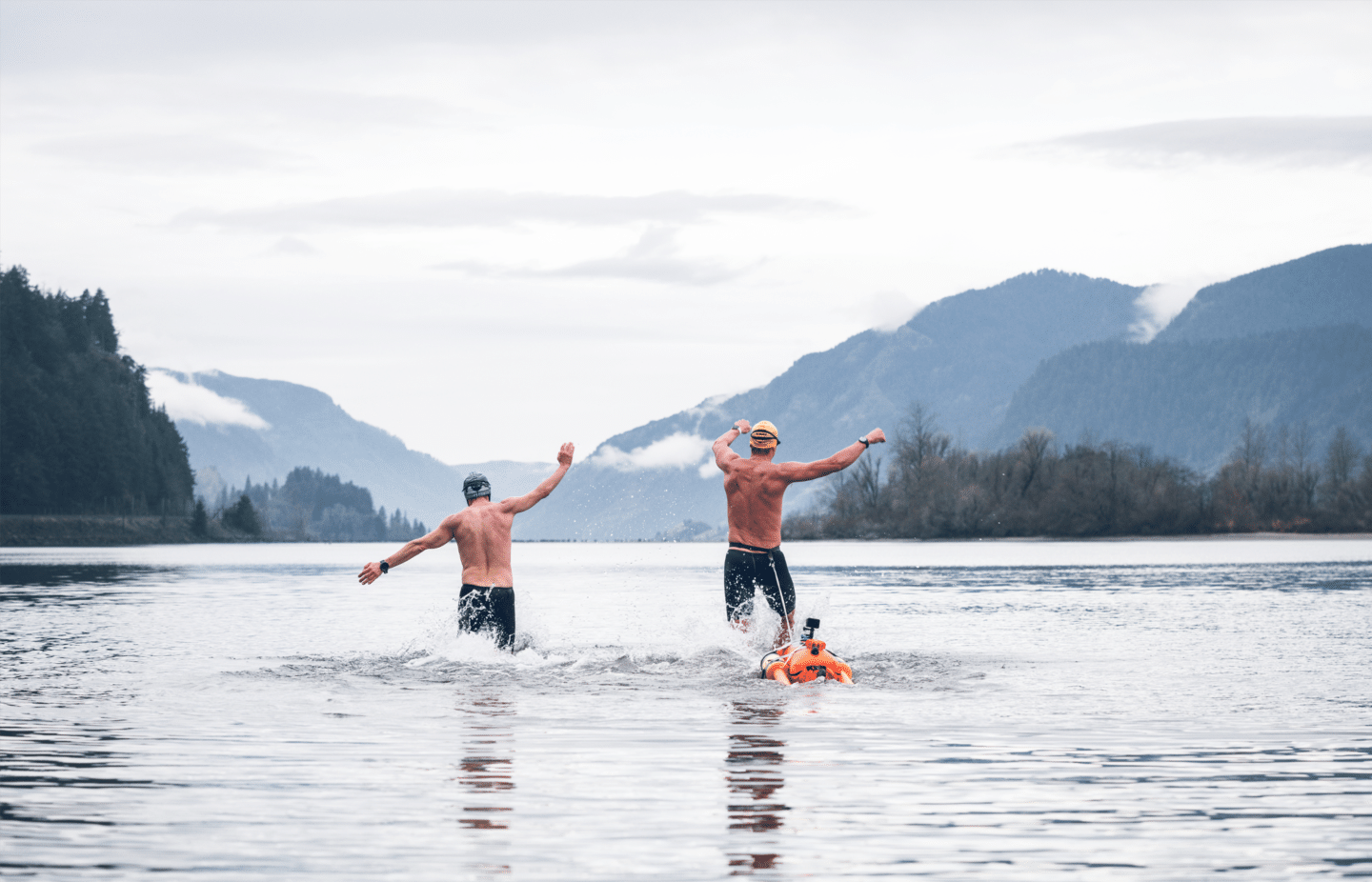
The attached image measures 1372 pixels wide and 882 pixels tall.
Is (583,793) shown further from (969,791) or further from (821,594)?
(821,594)

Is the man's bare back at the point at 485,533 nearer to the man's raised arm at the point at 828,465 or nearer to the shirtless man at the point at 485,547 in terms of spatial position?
the shirtless man at the point at 485,547

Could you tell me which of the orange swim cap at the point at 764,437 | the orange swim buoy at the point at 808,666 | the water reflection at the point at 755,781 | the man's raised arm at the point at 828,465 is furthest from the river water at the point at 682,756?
the orange swim cap at the point at 764,437

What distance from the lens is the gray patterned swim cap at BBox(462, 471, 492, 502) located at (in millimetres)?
17797

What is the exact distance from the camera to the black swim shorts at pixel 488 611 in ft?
59.2

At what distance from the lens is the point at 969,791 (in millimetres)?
10000

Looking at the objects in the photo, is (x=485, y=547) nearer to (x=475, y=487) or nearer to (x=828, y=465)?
(x=475, y=487)

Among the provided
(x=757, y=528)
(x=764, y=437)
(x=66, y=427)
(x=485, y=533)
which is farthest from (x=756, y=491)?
(x=66, y=427)

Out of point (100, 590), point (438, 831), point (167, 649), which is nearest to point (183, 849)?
point (438, 831)

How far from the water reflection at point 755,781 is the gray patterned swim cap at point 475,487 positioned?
4742 millimetres

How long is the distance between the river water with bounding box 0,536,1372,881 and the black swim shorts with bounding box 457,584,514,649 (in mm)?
291

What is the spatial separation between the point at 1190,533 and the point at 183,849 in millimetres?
156200

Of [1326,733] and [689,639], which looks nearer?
[1326,733]

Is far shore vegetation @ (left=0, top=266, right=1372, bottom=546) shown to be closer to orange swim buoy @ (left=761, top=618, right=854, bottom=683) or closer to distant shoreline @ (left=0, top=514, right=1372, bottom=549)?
distant shoreline @ (left=0, top=514, right=1372, bottom=549)

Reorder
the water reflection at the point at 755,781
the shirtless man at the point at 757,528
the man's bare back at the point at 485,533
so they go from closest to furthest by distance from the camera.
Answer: the water reflection at the point at 755,781 < the man's bare back at the point at 485,533 < the shirtless man at the point at 757,528
